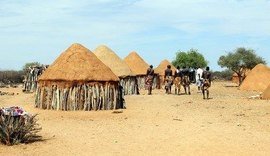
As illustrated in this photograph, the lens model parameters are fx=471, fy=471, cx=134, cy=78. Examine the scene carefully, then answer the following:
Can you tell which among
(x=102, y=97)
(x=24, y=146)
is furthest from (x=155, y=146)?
(x=102, y=97)

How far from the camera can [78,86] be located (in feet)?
54.1

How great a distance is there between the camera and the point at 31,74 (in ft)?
98.3

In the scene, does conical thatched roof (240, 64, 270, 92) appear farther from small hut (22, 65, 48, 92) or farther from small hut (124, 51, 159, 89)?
small hut (22, 65, 48, 92)

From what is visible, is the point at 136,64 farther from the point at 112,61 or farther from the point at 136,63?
the point at 112,61

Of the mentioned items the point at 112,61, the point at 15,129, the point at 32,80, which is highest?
the point at 112,61

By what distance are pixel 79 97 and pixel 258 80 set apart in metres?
21.6

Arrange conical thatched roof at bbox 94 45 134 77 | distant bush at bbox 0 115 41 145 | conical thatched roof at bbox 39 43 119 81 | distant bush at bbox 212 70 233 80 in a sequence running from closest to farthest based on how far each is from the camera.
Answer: distant bush at bbox 0 115 41 145, conical thatched roof at bbox 39 43 119 81, conical thatched roof at bbox 94 45 134 77, distant bush at bbox 212 70 233 80

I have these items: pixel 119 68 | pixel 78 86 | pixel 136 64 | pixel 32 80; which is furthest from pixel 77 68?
pixel 136 64

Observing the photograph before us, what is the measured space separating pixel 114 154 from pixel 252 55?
4119 centimetres

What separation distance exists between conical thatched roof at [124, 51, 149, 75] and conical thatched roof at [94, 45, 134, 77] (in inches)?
318

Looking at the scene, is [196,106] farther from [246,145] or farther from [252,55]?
[252,55]

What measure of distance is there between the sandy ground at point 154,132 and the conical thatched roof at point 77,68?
53.3 inches

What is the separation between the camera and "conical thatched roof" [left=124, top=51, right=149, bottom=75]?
36469mm

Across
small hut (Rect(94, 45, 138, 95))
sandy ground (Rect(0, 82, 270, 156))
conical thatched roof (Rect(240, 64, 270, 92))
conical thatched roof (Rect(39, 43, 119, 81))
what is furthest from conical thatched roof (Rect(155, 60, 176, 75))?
sandy ground (Rect(0, 82, 270, 156))
